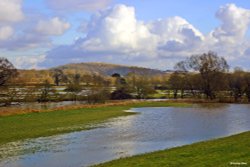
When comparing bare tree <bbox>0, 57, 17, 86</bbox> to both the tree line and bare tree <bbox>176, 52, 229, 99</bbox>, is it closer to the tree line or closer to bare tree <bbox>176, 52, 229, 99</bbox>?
the tree line

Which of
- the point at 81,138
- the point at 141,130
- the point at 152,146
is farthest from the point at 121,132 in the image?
the point at 152,146

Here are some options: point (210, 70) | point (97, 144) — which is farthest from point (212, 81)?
point (97, 144)

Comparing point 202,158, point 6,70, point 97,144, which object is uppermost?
point 6,70

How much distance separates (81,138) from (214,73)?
79.6m

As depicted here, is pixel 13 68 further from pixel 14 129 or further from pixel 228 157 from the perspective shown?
pixel 228 157

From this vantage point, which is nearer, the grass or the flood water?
the grass

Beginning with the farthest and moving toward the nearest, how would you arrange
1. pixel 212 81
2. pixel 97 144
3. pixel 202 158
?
1. pixel 212 81
2. pixel 97 144
3. pixel 202 158

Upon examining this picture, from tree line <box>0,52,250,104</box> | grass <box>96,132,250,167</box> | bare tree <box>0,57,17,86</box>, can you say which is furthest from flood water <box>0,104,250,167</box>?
tree line <box>0,52,250,104</box>

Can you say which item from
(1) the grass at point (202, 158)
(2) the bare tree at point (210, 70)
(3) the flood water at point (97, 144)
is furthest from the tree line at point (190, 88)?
(1) the grass at point (202, 158)

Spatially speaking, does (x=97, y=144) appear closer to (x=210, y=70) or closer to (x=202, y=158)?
(x=202, y=158)

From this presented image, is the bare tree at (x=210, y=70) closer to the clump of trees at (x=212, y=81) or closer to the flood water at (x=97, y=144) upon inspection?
the clump of trees at (x=212, y=81)

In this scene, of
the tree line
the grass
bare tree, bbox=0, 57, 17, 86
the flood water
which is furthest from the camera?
the tree line

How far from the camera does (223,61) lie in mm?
110375

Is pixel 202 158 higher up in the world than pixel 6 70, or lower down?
lower down
